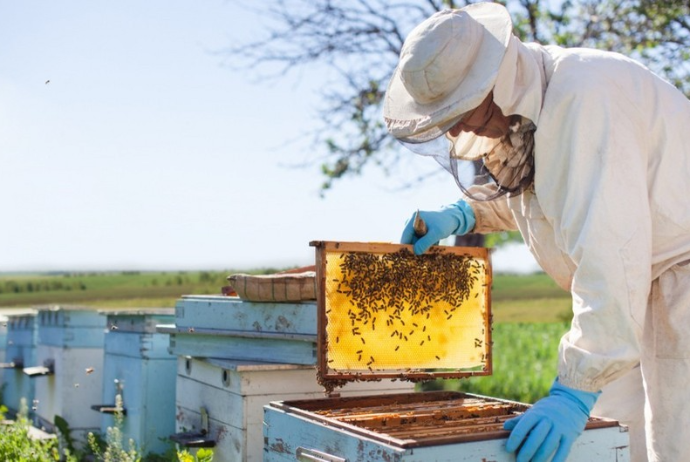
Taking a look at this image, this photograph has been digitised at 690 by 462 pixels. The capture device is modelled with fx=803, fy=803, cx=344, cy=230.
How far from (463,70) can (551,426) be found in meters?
1.19

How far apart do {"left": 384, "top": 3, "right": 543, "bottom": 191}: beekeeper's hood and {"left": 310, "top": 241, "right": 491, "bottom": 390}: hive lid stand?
2.32ft

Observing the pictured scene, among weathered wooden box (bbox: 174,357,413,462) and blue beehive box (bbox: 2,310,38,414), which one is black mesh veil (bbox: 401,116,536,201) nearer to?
weathered wooden box (bbox: 174,357,413,462)

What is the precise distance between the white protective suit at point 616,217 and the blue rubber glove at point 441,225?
52 cm

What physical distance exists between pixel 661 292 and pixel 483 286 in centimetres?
91

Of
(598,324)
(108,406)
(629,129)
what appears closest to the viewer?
(598,324)

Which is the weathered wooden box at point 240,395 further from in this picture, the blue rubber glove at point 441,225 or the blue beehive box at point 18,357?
the blue beehive box at point 18,357

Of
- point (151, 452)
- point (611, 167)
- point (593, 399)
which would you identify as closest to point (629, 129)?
point (611, 167)

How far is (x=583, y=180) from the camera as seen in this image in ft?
8.44

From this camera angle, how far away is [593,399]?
8.21 feet

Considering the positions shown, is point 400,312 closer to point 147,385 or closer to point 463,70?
point 463,70

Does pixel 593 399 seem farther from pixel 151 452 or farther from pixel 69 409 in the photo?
pixel 69 409

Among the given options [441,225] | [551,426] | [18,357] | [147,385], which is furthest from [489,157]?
[18,357]

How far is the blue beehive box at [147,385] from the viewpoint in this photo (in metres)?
5.09

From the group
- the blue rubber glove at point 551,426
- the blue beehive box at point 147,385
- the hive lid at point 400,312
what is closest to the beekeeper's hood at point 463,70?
the hive lid at point 400,312
